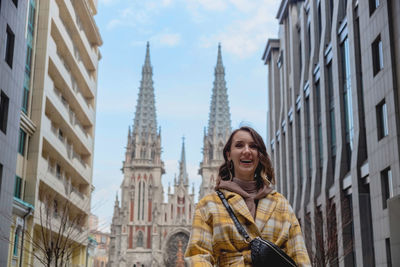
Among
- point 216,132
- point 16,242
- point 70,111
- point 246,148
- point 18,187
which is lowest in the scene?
point 246,148

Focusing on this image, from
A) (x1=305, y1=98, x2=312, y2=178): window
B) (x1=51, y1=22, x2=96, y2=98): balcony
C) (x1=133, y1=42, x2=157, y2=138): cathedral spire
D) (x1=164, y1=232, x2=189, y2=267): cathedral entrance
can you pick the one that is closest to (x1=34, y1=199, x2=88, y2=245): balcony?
(x1=51, y1=22, x2=96, y2=98): balcony

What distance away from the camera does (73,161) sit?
36.0m

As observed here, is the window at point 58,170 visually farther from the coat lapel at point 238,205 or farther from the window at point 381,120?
the coat lapel at point 238,205

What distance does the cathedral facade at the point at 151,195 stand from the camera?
332 ft

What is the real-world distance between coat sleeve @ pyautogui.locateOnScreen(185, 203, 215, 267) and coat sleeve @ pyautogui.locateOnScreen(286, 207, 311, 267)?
523mm

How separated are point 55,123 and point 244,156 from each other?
3059cm

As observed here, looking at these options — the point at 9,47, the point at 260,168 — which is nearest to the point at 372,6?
the point at 9,47

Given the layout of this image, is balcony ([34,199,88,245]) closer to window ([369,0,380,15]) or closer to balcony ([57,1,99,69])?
balcony ([57,1,99,69])

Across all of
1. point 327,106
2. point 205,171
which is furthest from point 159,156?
point 327,106

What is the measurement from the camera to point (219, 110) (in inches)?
4628

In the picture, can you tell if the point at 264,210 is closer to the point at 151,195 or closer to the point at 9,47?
the point at 9,47

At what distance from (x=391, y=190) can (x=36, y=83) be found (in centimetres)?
1729

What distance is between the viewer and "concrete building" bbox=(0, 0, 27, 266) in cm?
1978

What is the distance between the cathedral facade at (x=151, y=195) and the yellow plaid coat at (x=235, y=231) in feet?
308
